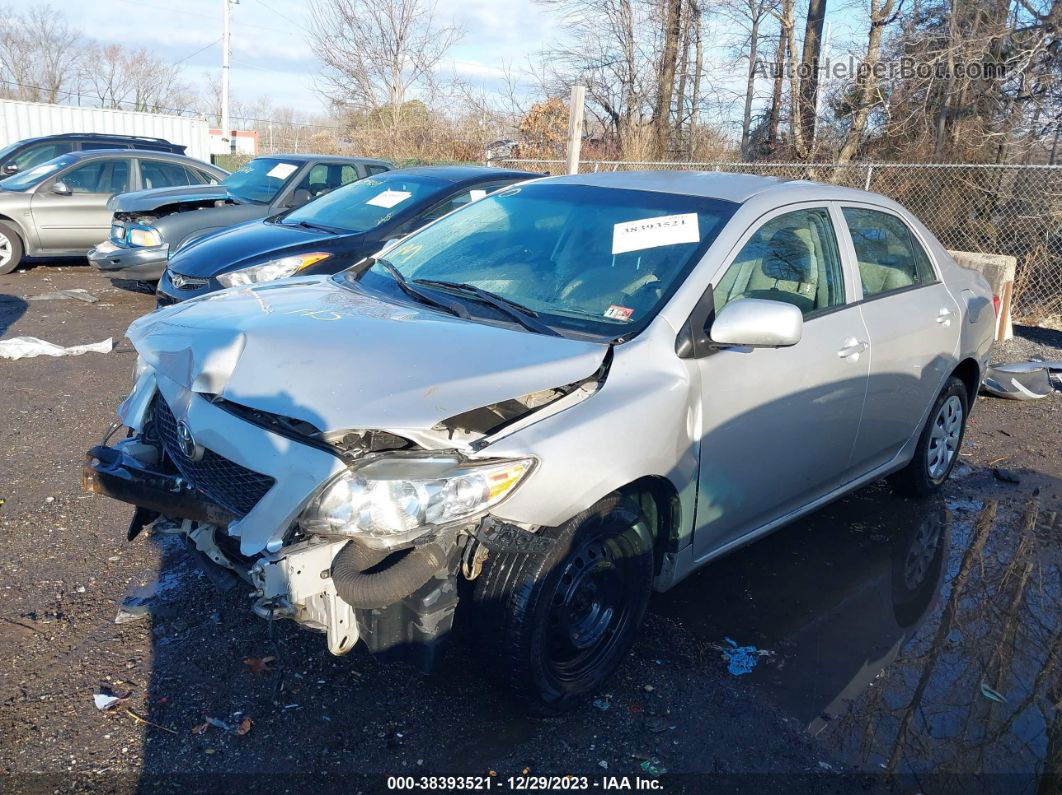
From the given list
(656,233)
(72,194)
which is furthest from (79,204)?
(656,233)

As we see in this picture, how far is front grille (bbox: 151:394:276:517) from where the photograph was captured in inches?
108

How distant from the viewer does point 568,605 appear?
9.82 ft

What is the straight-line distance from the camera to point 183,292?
22.6 feet

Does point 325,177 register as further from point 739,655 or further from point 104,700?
point 739,655

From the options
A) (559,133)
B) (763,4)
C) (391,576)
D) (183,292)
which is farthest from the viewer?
(559,133)

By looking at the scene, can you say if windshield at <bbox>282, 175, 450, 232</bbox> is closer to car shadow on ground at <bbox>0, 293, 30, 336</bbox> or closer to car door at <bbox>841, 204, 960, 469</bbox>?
car shadow on ground at <bbox>0, 293, 30, 336</bbox>

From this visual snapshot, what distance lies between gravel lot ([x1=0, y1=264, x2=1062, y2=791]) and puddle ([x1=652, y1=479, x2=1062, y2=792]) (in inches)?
0.5

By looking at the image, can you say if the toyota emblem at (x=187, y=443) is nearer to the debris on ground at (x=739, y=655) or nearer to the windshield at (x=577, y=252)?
the windshield at (x=577, y=252)

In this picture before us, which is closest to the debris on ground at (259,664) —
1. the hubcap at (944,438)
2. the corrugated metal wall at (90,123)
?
the hubcap at (944,438)

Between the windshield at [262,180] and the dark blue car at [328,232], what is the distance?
214 centimetres

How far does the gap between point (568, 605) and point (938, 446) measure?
328 cm

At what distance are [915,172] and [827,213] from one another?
9.78 meters

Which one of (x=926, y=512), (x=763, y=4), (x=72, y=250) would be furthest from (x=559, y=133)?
(x=926, y=512)

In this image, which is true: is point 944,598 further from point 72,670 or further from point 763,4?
point 763,4
